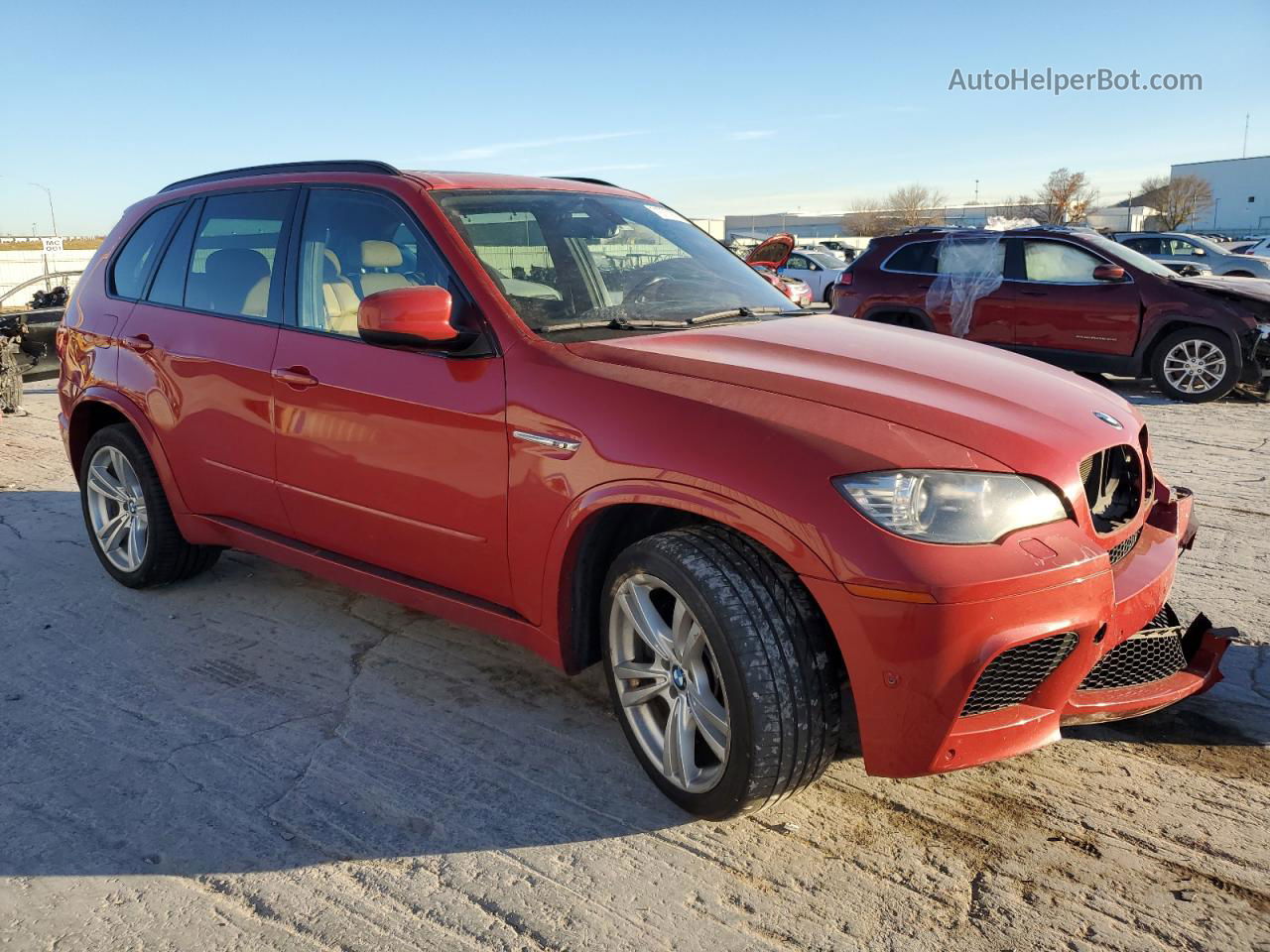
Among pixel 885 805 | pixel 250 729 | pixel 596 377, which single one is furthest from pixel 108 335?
pixel 885 805

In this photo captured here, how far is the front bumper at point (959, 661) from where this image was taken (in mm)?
2369

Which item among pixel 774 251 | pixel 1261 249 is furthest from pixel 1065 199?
pixel 774 251

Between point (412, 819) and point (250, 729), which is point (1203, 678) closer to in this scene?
point (412, 819)

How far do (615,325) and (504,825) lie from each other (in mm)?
1592

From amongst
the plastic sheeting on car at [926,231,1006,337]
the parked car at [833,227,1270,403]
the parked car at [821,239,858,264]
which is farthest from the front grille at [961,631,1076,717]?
the parked car at [821,239,858,264]

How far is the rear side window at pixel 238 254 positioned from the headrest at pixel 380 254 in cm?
47

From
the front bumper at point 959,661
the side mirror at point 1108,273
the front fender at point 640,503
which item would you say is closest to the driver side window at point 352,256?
the front fender at point 640,503

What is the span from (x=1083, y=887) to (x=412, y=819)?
1776 millimetres

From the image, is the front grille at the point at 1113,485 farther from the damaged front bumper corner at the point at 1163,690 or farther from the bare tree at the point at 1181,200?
the bare tree at the point at 1181,200

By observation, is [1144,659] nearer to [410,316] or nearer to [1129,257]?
[410,316]

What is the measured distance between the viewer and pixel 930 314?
11125mm

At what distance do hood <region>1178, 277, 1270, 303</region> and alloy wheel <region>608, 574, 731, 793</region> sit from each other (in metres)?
9.14

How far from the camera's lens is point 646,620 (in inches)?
113

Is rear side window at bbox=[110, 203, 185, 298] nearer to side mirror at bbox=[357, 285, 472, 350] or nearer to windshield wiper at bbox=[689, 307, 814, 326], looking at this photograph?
side mirror at bbox=[357, 285, 472, 350]
